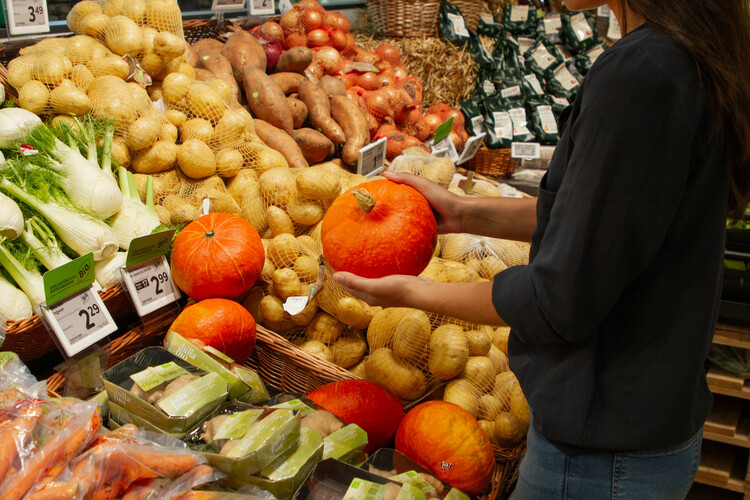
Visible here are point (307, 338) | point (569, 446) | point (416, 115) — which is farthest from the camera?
point (416, 115)

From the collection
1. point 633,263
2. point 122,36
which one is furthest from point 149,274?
point 633,263

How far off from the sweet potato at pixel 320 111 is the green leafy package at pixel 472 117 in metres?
1.37

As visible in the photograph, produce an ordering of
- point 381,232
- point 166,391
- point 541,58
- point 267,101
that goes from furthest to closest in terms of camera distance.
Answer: point 541,58 → point 267,101 → point 381,232 → point 166,391

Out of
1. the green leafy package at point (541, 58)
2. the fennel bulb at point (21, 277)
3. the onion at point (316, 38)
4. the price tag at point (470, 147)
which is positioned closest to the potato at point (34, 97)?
the fennel bulb at point (21, 277)

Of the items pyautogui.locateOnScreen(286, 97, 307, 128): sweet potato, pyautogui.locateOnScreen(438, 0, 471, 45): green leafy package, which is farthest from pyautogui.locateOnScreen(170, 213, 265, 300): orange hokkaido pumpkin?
pyautogui.locateOnScreen(438, 0, 471, 45): green leafy package

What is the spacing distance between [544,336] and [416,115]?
10.6ft

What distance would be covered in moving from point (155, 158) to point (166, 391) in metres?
1.37

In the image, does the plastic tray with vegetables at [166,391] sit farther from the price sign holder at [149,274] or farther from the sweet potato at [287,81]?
the sweet potato at [287,81]

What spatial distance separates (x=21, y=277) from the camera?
163 cm

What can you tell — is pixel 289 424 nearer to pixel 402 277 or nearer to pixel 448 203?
pixel 402 277

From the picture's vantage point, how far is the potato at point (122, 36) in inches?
99.3

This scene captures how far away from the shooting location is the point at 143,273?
5.79 ft

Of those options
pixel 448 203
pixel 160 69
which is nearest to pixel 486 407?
pixel 448 203

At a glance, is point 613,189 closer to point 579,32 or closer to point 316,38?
point 316,38
